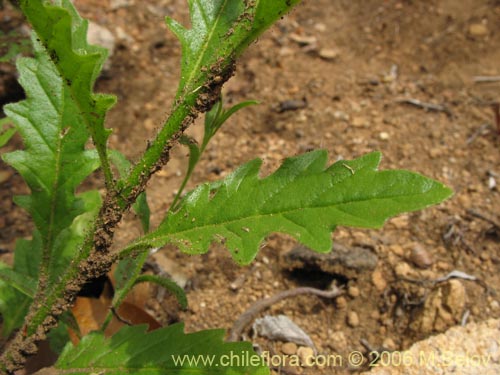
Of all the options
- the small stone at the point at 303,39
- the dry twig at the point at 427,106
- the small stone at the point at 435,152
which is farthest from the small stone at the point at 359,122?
the small stone at the point at 303,39

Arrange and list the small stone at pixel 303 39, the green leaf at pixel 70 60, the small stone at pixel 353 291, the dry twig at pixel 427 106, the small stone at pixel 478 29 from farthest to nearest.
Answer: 1. the small stone at pixel 303 39
2. the small stone at pixel 478 29
3. the dry twig at pixel 427 106
4. the small stone at pixel 353 291
5. the green leaf at pixel 70 60

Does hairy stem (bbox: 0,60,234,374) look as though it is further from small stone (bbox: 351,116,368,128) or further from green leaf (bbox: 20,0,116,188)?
small stone (bbox: 351,116,368,128)

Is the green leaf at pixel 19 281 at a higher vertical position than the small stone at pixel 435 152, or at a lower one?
higher

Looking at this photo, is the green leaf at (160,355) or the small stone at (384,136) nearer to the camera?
the green leaf at (160,355)

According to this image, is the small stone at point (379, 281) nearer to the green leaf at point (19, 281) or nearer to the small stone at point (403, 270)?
the small stone at point (403, 270)

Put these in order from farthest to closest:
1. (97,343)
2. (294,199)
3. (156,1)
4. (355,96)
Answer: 1. (156,1)
2. (355,96)
3. (97,343)
4. (294,199)

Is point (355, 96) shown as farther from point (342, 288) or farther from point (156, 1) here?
point (156, 1)

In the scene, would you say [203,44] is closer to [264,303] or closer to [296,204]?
[296,204]

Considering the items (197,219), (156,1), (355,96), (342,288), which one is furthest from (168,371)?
(156,1)
